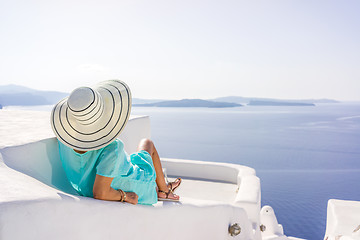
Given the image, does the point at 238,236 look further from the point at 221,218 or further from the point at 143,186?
the point at 143,186

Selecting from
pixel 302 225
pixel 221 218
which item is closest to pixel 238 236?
pixel 221 218

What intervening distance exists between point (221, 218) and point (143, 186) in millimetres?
650

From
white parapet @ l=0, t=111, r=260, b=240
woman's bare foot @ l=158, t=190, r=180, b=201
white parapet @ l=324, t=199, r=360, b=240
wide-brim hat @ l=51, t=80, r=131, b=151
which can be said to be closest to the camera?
white parapet @ l=0, t=111, r=260, b=240

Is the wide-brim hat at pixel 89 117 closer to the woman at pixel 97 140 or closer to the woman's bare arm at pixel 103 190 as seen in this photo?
the woman at pixel 97 140

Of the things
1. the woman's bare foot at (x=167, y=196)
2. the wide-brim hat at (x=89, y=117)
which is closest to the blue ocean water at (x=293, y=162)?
the woman's bare foot at (x=167, y=196)

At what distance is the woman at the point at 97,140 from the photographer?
1117mm

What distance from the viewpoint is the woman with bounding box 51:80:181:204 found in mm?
1117

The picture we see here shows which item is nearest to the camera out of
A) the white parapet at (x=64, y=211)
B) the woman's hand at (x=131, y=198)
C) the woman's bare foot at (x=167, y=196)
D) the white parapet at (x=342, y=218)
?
the white parapet at (x=64, y=211)

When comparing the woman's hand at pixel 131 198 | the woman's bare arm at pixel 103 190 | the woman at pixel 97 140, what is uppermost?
the woman at pixel 97 140

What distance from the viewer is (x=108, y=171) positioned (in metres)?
1.16

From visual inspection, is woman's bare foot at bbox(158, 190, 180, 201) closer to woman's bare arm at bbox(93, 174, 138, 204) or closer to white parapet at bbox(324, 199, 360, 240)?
woman's bare arm at bbox(93, 174, 138, 204)

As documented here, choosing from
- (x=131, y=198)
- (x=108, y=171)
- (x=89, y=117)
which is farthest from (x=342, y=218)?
(x=89, y=117)

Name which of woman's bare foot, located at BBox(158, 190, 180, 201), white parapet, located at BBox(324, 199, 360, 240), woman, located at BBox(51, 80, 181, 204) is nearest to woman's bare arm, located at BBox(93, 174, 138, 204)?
woman, located at BBox(51, 80, 181, 204)

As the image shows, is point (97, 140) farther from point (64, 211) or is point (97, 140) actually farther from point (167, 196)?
point (167, 196)
